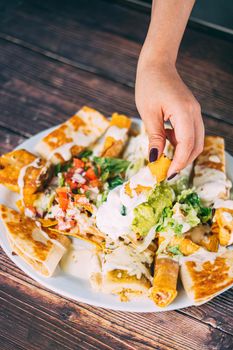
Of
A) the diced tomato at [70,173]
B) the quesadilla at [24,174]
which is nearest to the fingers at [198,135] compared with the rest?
the diced tomato at [70,173]

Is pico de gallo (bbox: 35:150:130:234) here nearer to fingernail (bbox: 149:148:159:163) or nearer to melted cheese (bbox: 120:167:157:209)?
melted cheese (bbox: 120:167:157:209)

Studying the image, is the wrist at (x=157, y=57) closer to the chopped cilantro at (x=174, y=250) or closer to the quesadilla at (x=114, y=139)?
the quesadilla at (x=114, y=139)

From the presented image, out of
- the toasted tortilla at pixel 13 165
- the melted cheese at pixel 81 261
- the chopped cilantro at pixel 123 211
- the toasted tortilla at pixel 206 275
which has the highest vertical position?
the chopped cilantro at pixel 123 211

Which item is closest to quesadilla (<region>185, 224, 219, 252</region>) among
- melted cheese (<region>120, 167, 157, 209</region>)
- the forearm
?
melted cheese (<region>120, 167, 157, 209</region>)

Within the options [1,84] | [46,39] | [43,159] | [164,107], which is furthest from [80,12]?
[164,107]

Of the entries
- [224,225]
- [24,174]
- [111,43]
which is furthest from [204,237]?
[111,43]
